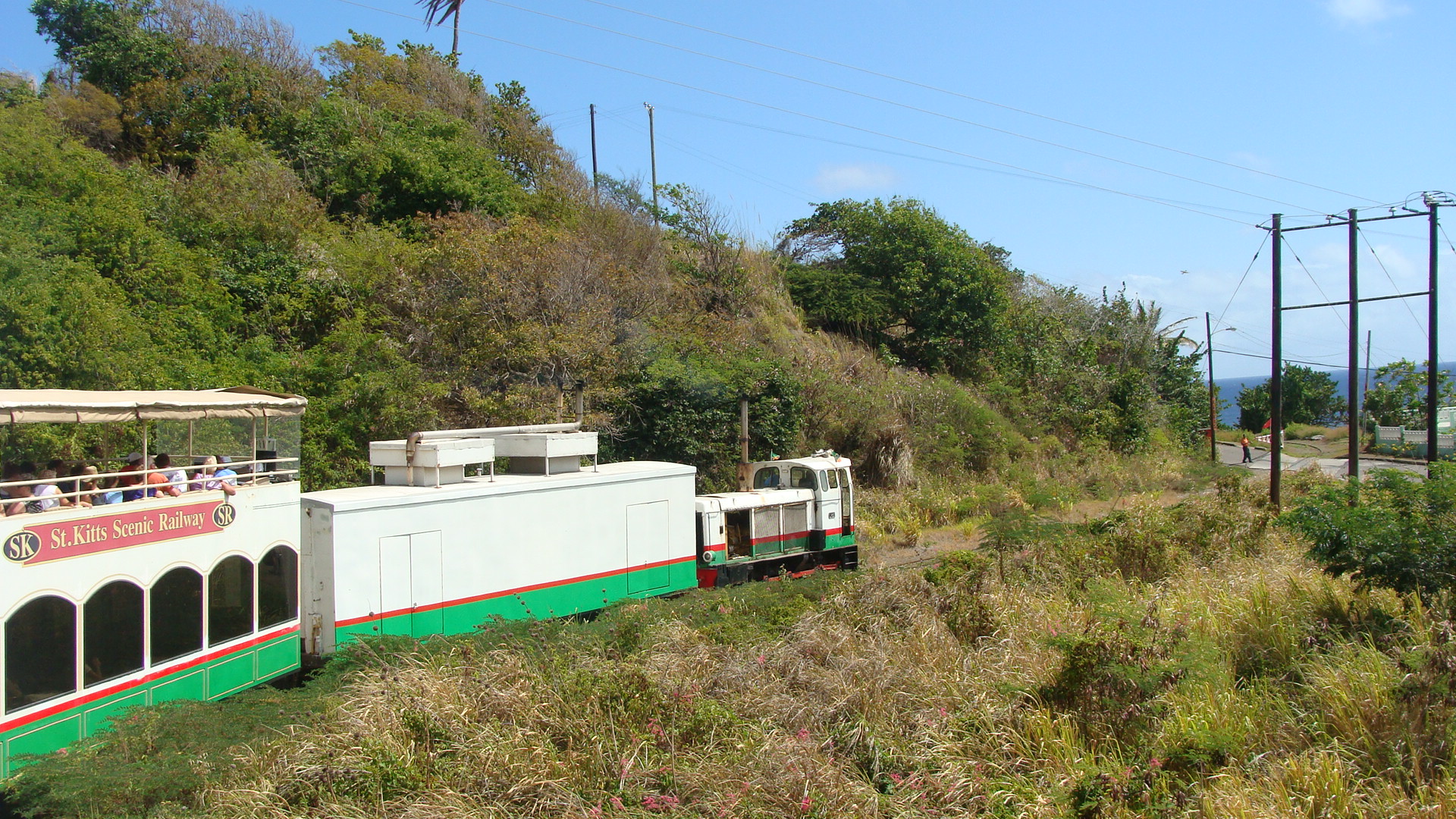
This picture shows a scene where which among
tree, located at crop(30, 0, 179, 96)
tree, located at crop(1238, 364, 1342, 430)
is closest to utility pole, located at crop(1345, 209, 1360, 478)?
tree, located at crop(30, 0, 179, 96)

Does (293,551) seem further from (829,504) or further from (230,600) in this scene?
(829,504)

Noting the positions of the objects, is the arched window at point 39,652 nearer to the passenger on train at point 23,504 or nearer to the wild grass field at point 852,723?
the passenger on train at point 23,504

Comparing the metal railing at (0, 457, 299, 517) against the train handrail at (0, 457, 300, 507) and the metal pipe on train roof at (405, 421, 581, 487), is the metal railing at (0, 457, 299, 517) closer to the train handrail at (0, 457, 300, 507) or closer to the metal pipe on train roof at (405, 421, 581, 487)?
the train handrail at (0, 457, 300, 507)

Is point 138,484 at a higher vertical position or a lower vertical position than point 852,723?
higher

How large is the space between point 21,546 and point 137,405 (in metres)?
1.97

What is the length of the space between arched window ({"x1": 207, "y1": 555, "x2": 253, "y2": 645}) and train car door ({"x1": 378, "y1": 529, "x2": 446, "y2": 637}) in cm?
169

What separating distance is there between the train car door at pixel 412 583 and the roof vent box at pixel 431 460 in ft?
3.12

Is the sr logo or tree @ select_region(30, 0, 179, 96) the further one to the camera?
tree @ select_region(30, 0, 179, 96)

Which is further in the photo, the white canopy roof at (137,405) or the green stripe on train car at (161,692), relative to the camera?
the white canopy roof at (137,405)

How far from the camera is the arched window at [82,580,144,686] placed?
8.12 m

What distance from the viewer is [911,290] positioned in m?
35.1

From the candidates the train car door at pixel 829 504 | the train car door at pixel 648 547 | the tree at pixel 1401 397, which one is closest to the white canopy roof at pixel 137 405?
the train car door at pixel 648 547

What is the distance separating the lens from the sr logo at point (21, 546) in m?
7.43

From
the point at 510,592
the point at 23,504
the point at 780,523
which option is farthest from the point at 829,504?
the point at 23,504
